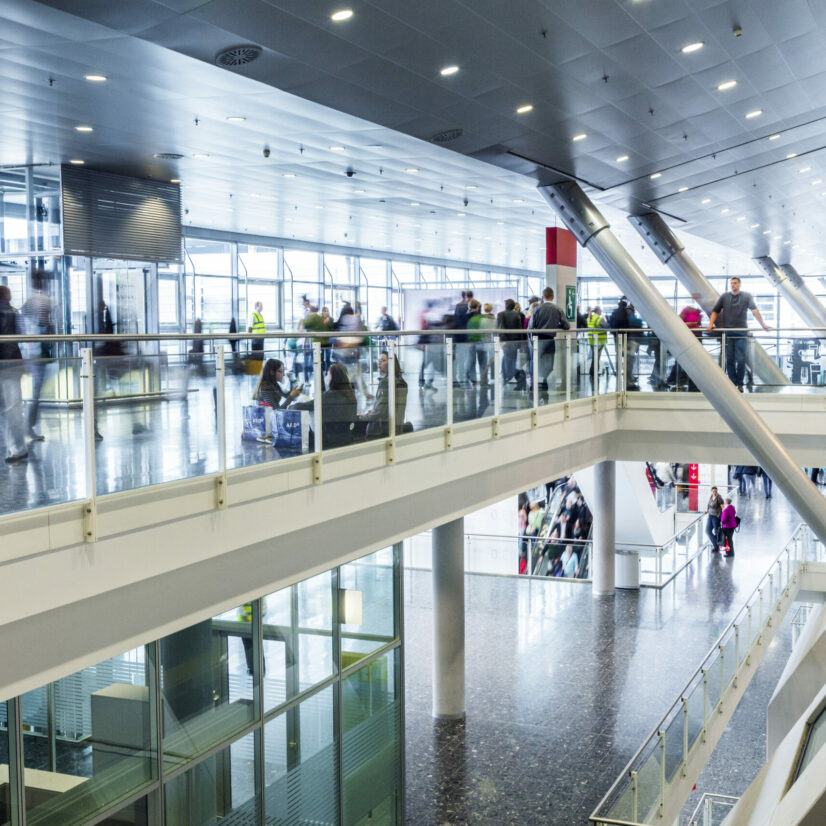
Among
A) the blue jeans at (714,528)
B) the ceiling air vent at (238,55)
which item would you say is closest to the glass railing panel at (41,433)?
the ceiling air vent at (238,55)

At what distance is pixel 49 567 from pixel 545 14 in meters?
6.35

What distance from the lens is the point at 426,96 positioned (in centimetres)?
1073

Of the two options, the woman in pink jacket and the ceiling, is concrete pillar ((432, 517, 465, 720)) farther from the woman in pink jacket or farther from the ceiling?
the woman in pink jacket

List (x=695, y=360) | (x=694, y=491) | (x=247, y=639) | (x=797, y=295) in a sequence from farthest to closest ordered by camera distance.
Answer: (x=694, y=491)
(x=797, y=295)
(x=695, y=360)
(x=247, y=639)

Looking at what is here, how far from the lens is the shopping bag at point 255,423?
6.88 metres

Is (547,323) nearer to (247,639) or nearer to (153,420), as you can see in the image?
(247,639)

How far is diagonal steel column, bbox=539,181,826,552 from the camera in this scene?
1393 centimetres

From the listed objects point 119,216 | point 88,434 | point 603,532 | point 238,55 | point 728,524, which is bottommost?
point 728,524

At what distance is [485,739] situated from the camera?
1306 centimetres

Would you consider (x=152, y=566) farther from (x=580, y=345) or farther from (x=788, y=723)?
(x=788, y=723)

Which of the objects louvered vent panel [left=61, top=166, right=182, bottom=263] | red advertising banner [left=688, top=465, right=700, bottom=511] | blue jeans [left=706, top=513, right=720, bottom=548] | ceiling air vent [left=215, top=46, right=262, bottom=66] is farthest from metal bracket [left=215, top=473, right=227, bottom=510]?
red advertising banner [left=688, top=465, right=700, bottom=511]

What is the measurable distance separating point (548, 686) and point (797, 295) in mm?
21541

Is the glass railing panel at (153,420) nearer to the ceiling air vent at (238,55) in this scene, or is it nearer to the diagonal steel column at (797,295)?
the ceiling air vent at (238,55)

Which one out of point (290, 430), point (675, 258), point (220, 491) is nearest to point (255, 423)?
point (290, 430)
